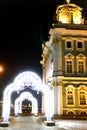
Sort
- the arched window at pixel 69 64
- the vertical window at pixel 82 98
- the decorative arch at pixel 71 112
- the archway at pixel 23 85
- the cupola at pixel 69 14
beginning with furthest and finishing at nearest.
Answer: the cupola at pixel 69 14 → the arched window at pixel 69 64 → the vertical window at pixel 82 98 → the decorative arch at pixel 71 112 → the archway at pixel 23 85

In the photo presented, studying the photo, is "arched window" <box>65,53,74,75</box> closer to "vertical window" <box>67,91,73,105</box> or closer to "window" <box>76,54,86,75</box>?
"window" <box>76,54,86,75</box>

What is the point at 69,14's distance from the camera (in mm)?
42625

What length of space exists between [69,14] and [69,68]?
9.70 meters

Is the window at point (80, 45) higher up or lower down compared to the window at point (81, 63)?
higher up

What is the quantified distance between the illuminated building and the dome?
1.78m

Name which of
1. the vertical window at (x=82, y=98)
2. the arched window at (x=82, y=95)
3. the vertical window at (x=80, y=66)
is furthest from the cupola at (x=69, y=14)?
the vertical window at (x=82, y=98)

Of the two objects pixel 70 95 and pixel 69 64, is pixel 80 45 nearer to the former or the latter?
pixel 69 64

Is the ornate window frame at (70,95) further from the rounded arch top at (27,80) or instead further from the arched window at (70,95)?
the rounded arch top at (27,80)

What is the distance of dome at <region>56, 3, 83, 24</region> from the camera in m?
42.4

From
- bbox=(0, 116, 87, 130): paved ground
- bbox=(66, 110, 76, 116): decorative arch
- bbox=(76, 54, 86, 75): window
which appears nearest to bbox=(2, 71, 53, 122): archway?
bbox=(0, 116, 87, 130): paved ground

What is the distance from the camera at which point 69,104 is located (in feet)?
120

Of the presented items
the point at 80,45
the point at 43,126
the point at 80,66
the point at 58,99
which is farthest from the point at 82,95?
the point at 43,126

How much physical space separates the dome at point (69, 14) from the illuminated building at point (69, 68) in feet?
5.83

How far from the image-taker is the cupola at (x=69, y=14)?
4234 centimetres
